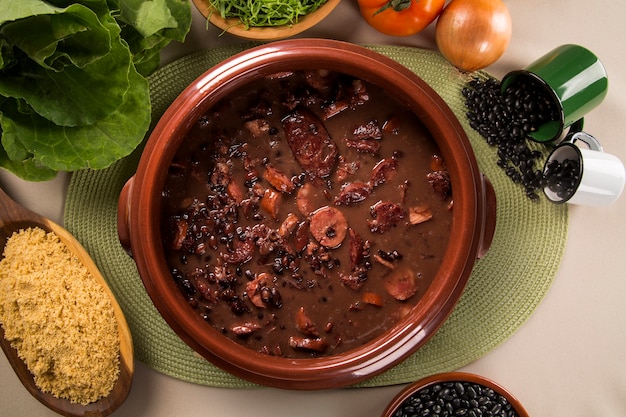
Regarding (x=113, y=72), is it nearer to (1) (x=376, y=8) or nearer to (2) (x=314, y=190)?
(2) (x=314, y=190)

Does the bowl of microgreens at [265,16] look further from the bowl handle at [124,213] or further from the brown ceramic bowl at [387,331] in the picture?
the bowl handle at [124,213]

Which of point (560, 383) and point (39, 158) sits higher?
point (39, 158)

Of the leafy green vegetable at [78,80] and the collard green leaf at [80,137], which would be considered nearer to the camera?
the leafy green vegetable at [78,80]

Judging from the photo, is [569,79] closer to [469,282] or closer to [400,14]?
[400,14]

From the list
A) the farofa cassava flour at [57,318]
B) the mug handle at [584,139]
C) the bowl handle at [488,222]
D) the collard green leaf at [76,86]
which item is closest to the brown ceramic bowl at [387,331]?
the bowl handle at [488,222]

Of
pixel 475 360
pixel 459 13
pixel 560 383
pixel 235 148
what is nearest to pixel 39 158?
A: pixel 235 148
